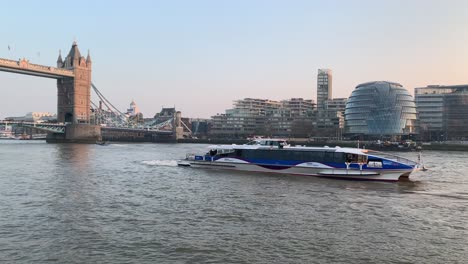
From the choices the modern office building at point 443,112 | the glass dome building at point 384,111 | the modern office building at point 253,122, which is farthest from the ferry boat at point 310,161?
the modern office building at point 253,122

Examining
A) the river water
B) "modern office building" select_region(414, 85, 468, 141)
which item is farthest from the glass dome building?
the river water

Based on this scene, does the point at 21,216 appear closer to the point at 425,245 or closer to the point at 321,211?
the point at 321,211

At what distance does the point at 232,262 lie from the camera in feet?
37.8

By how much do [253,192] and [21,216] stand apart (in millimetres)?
11774

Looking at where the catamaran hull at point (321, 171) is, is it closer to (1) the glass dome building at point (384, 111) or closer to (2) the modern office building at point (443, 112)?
(1) the glass dome building at point (384, 111)

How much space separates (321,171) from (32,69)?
102730 mm

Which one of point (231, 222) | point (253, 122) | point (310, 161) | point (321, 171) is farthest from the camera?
point (253, 122)

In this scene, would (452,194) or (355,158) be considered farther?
(355,158)

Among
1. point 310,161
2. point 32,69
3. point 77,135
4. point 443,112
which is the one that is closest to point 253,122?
point 443,112

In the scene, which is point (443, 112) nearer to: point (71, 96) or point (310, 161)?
point (71, 96)

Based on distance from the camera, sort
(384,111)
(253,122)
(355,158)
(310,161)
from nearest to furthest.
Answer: (355,158)
(310,161)
(384,111)
(253,122)

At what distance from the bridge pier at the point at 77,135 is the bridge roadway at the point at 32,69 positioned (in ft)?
54.6

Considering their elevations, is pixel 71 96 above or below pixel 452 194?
above

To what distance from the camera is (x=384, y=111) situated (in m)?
140
